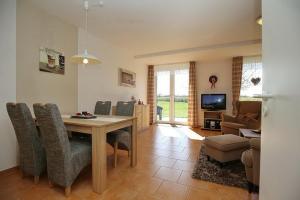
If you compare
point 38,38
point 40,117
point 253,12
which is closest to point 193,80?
point 253,12

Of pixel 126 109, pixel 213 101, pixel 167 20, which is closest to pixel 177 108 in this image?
pixel 213 101

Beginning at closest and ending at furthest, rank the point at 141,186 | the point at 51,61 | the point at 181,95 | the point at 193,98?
the point at 141,186 → the point at 51,61 → the point at 193,98 → the point at 181,95

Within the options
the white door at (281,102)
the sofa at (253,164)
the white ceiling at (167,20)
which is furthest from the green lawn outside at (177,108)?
the white door at (281,102)

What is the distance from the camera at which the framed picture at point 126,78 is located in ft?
15.0

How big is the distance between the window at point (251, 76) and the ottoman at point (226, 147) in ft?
9.73

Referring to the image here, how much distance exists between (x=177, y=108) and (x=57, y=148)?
5.08 meters

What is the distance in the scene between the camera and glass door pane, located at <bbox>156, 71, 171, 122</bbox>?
20.8 ft

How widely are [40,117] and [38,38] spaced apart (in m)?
1.66

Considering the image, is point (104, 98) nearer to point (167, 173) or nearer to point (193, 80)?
point (167, 173)

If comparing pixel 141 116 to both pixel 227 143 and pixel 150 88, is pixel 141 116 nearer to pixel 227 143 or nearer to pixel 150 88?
pixel 150 88

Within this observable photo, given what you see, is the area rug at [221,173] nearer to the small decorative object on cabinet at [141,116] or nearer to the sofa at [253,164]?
the sofa at [253,164]

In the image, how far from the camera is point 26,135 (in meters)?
1.75

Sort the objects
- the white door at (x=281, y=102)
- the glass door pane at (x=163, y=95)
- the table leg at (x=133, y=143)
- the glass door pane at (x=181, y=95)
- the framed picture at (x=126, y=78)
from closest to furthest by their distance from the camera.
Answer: the white door at (x=281, y=102), the table leg at (x=133, y=143), the framed picture at (x=126, y=78), the glass door pane at (x=181, y=95), the glass door pane at (x=163, y=95)

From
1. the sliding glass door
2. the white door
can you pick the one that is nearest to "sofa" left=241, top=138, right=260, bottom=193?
the white door
